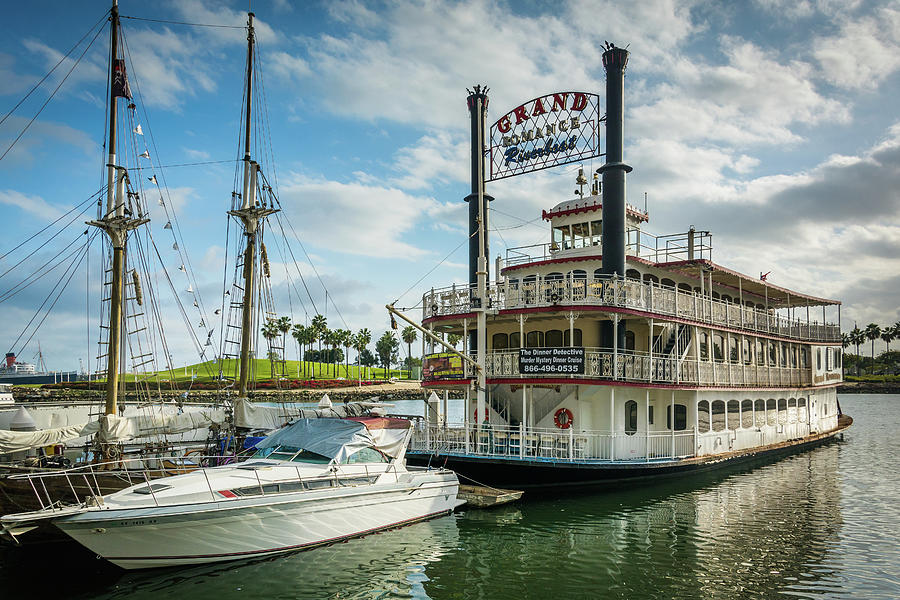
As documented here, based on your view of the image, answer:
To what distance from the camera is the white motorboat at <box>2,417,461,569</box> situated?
12625 mm

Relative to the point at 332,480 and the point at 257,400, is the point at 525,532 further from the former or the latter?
the point at 257,400

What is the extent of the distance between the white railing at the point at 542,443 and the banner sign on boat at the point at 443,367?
182cm

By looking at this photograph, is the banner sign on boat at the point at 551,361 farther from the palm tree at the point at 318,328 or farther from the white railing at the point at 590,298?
the palm tree at the point at 318,328

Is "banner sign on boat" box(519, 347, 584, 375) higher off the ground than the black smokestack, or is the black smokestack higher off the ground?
the black smokestack

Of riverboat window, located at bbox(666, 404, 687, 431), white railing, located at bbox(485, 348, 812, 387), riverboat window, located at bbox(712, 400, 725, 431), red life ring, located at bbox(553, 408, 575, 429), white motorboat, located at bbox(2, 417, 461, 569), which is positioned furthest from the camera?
riverboat window, located at bbox(712, 400, 725, 431)

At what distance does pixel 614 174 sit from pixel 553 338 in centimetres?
643

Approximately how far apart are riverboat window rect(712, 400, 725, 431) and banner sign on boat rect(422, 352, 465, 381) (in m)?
10.7

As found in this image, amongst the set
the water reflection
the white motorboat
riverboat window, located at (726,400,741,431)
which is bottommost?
the water reflection

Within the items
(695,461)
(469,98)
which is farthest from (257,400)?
(695,461)

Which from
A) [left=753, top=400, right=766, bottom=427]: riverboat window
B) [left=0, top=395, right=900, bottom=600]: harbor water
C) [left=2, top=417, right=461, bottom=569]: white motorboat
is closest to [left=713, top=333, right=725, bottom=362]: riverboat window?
[left=753, top=400, right=766, bottom=427]: riverboat window

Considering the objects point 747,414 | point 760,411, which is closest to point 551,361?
point 747,414

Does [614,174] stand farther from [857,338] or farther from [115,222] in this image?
[857,338]

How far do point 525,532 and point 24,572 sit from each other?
11.2m

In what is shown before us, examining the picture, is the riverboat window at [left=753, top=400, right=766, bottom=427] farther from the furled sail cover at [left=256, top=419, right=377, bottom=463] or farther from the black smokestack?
the furled sail cover at [left=256, top=419, right=377, bottom=463]
